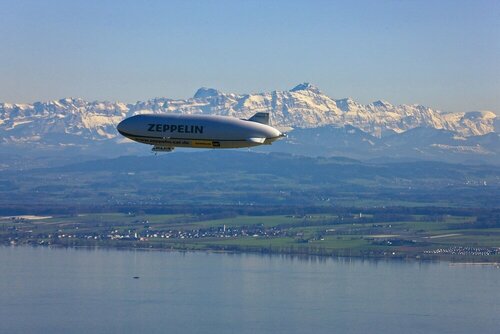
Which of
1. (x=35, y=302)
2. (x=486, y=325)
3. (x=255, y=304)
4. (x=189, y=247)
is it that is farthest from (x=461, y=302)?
(x=189, y=247)

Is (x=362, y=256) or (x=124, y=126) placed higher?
(x=124, y=126)

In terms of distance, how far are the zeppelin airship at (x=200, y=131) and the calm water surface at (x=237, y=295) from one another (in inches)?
1101

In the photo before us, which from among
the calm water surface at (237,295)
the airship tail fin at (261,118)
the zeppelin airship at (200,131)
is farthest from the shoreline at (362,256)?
the zeppelin airship at (200,131)

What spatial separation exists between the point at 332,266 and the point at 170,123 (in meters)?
61.8

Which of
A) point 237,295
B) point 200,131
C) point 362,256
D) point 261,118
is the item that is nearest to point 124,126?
point 200,131

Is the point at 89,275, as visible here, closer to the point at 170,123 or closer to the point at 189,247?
the point at 189,247

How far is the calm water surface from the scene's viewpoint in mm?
82438

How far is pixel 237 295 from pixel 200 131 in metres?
43.7

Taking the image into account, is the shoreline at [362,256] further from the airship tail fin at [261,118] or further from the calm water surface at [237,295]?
the airship tail fin at [261,118]

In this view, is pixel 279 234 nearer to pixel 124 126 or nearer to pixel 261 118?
pixel 261 118

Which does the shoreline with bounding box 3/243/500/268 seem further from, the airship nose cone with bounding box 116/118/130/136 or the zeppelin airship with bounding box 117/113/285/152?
the airship nose cone with bounding box 116/118/130/136

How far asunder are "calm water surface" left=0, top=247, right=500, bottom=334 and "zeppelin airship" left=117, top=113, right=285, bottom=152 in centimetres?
2797

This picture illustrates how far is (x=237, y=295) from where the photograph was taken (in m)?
95.2

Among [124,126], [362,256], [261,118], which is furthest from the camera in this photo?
[362,256]
